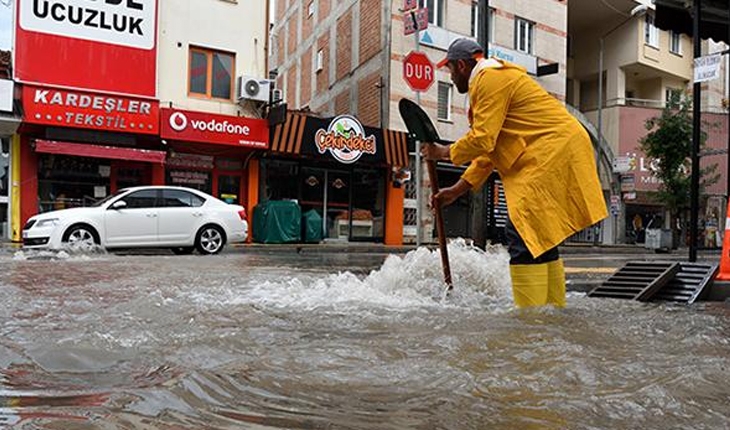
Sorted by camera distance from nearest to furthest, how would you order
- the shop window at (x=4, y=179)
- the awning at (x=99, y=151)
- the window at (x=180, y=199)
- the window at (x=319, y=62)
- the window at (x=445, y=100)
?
the window at (x=180, y=199) → the awning at (x=99, y=151) → the shop window at (x=4, y=179) → the window at (x=445, y=100) → the window at (x=319, y=62)

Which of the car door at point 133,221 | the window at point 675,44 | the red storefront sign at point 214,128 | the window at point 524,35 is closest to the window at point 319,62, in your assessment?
the window at point 524,35

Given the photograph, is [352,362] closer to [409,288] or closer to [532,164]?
[532,164]

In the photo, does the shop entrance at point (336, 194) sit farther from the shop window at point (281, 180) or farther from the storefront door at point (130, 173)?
the storefront door at point (130, 173)

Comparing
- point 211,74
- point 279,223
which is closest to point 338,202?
point 279,223

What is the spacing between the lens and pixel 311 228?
18.0m

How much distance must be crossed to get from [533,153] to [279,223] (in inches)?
561

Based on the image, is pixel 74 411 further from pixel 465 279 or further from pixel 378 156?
pixel 378 156

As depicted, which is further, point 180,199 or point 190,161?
point 190,161

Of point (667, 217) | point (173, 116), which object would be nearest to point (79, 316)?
point (173, 116)

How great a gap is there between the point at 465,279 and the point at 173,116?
13.6 metres

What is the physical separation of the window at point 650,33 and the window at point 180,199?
2534 cm

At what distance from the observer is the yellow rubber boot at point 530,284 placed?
3.66 meters

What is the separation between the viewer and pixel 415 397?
82.9 inches

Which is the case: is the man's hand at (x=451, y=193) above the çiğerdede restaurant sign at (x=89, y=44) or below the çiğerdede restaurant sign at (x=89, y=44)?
below
